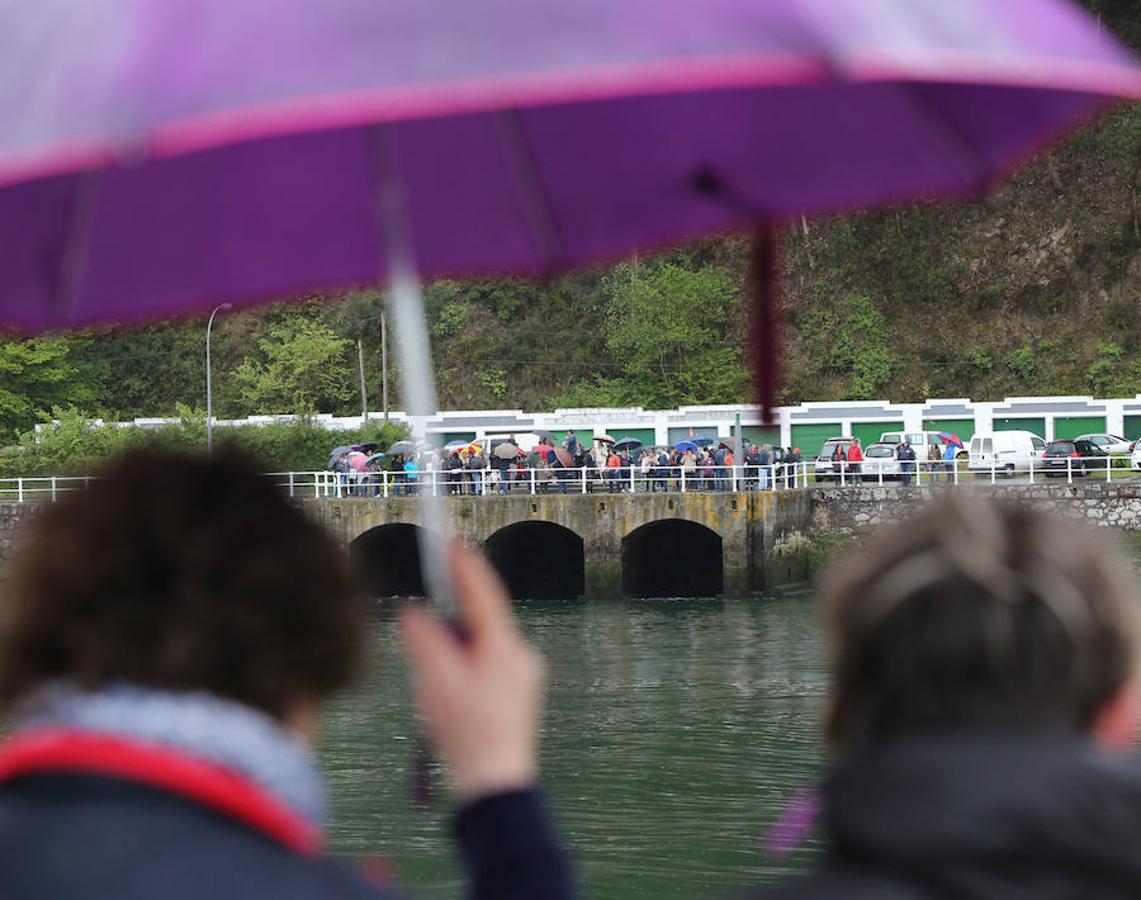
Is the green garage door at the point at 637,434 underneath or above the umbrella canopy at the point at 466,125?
above

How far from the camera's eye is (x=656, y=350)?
65.9 meters

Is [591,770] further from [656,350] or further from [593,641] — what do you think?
[656,350]

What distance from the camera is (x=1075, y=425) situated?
171ft

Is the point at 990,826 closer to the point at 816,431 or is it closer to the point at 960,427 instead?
the point at 816,431

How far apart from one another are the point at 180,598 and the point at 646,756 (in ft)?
56.1

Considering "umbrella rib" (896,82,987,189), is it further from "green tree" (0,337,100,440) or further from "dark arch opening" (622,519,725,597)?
"green tree" (0,337,100,440)

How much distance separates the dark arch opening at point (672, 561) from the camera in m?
37.6

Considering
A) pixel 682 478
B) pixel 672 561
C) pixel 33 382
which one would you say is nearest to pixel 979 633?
pixel 682 478

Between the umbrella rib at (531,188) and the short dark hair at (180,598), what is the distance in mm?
1407

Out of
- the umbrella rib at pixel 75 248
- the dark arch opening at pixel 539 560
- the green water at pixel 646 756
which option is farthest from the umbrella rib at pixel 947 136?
the dark arch opening at pixel 539 560

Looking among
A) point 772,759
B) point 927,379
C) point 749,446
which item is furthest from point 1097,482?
point 927,379

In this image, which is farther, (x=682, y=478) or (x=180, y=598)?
(x=682, y=478)

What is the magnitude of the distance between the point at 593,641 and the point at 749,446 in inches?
576

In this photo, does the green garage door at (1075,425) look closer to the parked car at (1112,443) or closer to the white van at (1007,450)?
the white van at (1007,450)
